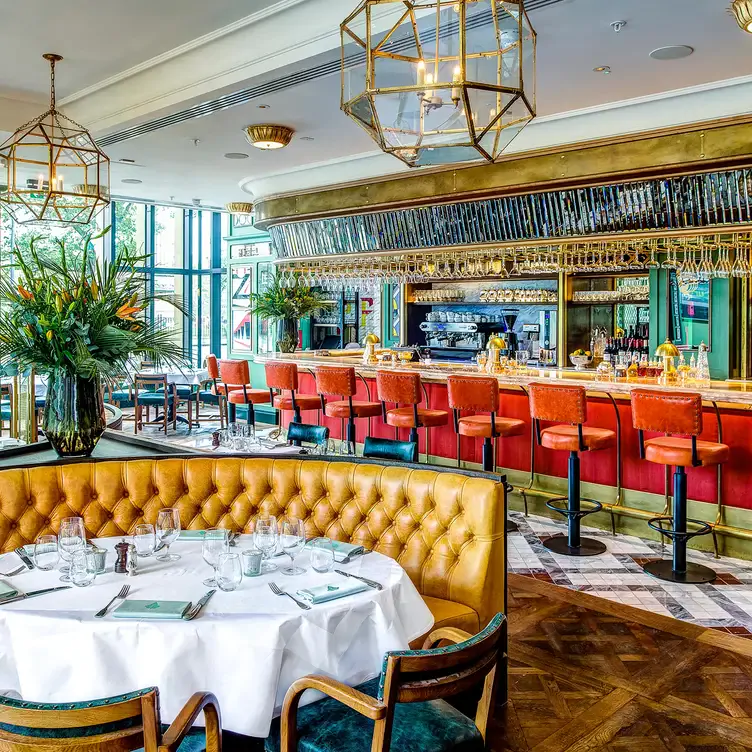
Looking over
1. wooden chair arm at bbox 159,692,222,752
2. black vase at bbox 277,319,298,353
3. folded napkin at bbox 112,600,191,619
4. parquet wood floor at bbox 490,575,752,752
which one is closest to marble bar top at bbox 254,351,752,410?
black vase at bbox 277,319,298,353

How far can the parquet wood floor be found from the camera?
280cm

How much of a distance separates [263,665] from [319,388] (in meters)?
5.10

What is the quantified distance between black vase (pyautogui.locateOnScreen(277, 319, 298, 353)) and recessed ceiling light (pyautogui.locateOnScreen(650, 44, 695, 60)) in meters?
6.69

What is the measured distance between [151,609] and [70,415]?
6.47 feet

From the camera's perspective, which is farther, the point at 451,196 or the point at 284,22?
the point at 451,196

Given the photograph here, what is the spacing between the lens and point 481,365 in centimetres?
717

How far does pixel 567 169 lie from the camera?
20.4ft

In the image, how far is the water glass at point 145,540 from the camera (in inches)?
102

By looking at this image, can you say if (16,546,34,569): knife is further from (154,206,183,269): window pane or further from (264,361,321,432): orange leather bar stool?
(154,206,183,269): window pane

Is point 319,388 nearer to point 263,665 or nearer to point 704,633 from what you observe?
point 704,633

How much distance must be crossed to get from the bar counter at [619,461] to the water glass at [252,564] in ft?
11.2

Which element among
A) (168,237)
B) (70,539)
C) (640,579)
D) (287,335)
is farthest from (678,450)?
(168,237)

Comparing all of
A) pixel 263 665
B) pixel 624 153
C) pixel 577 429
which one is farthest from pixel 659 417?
pixel 263 665

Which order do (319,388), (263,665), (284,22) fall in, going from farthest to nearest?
(319,388) → (284,22) → (263,665)
